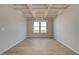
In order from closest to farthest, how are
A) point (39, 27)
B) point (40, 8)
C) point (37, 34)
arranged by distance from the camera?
point (40, 8) → point (39, 27) → point (37, 34)

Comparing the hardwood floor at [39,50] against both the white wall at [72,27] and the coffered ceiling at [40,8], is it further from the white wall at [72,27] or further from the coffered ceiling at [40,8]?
the coffered ceiling at [40,8]

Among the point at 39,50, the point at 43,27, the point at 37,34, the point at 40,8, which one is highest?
the point at 40,8

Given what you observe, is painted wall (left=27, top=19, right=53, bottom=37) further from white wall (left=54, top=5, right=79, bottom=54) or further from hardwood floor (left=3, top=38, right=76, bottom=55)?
white wall (left=54, top=5, right=79, bottom=54)

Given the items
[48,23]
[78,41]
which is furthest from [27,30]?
[78,41]

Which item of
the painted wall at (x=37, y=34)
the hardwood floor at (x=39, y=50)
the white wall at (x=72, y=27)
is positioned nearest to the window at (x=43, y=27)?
the painted wall at (x=37, y=34)

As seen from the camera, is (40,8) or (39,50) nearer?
(39,50)

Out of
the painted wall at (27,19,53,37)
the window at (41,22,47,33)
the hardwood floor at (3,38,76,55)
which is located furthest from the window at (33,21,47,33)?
the hardwood floor at (3,38,76,55)

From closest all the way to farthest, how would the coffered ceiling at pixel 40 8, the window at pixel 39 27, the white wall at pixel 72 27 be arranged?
the white wall at pixel 72 27 < the coffered ceiling at pixel 40 8 < the window at pixel 39 27

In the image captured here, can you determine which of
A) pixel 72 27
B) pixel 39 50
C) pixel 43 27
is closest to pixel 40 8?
pixel 72 27

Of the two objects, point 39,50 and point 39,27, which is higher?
point 39,27

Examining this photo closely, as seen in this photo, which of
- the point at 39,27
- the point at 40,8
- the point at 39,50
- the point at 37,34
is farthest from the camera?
the point at 37,34

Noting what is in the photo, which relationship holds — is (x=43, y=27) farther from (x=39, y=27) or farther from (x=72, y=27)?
(x=72, y=27)
